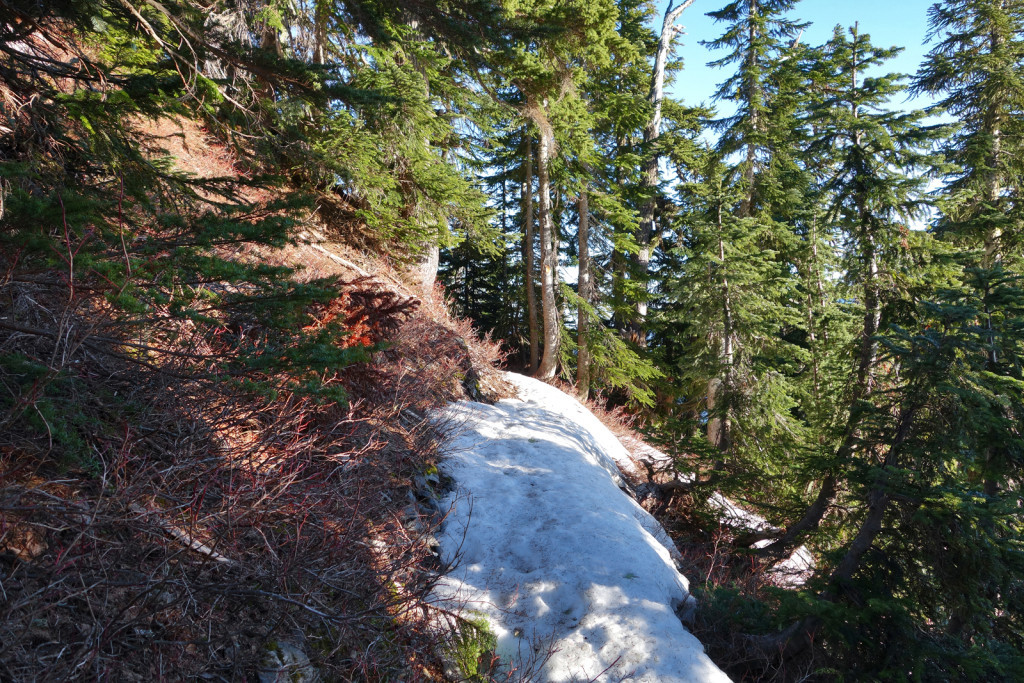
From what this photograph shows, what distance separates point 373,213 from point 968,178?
1385 cm

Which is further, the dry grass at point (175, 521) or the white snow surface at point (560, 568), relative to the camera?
the white snow surface at point (560, 568)

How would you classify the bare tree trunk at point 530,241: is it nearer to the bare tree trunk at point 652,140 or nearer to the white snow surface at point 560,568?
the bare tree trunk at point 652,140

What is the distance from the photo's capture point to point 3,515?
8.46 feet

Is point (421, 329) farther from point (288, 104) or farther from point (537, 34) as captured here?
point (537, 34)

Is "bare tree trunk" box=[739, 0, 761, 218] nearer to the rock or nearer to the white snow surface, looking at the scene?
the white snow surface

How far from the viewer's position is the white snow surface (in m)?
4.25

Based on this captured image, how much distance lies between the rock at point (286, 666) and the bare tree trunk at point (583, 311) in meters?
11.8

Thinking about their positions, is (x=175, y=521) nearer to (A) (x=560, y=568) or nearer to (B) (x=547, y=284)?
(A) (x=560, y=568)

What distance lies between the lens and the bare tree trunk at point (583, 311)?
49.2 ft

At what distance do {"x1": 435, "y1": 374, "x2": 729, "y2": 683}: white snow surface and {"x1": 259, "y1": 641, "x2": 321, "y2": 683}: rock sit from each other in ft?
4.47

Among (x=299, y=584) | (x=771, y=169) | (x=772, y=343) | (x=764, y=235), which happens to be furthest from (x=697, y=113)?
(x=299, y=584)

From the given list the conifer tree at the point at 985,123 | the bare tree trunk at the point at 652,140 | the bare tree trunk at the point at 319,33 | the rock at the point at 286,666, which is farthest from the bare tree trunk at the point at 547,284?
the rock at the point at 286,666

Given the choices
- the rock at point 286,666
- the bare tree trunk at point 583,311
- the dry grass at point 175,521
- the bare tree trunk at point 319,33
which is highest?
the bare tree trunk at point 319,33

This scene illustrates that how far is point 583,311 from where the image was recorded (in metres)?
15.1
